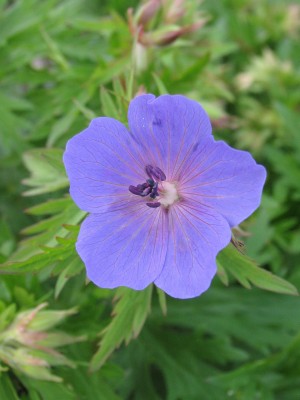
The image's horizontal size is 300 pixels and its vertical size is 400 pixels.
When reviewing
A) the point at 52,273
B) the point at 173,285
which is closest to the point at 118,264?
the point at 173,285

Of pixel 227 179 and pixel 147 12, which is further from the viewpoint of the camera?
pixel 147 12

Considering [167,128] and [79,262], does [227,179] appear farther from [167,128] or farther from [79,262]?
[79,262]

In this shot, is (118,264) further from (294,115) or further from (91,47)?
(294,115)

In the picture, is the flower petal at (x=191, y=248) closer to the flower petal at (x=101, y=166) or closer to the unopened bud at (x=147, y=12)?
the flower petal at (x=101, y=166)

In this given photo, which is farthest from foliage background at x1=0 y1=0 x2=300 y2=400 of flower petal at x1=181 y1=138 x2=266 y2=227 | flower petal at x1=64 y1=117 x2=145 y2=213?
flower petal at x1=181 y1=138 x2=266 y2=227

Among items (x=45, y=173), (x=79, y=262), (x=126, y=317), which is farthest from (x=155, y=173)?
(x=45, y=173)

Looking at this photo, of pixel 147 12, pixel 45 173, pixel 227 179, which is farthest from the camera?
pixel 147 12

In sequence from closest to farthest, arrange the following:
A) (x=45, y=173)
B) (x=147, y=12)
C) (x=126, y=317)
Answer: (x=126, y=317)
(x=45, y=173)
(x=147, y=12)

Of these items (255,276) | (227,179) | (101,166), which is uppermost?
(101,166)
